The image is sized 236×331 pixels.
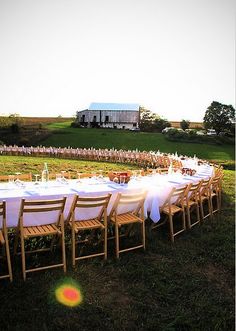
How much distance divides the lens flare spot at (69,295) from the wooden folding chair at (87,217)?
1.96 ft

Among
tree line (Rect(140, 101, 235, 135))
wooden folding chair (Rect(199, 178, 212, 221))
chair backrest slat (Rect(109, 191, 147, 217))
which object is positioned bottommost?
wooden folding chair (Rect(199, 178, 212, 221))

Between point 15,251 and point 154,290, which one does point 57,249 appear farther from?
point 154,290

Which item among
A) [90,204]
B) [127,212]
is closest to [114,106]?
[127,212]

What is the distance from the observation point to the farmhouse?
66500 millimetres

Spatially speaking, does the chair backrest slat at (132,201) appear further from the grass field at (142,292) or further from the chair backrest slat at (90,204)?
the grass field at (142,292)

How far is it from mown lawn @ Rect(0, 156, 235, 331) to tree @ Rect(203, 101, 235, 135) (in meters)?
60.2

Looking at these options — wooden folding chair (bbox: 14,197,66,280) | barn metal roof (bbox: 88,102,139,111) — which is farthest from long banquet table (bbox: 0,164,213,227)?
barn metal roof (bbox: 88,102,139,111)

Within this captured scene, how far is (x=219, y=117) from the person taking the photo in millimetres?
62656

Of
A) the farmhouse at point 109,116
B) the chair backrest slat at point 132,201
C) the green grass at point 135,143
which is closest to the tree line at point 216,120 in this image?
the farmhouse at point 109,116

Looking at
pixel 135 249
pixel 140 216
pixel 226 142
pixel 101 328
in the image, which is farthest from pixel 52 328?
pixel 226 142

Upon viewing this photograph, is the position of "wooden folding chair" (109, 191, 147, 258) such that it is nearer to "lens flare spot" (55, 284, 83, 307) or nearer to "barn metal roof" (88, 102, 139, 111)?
"lens flare spot" (55, 284, 83, 307)

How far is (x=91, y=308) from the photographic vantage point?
157 inches

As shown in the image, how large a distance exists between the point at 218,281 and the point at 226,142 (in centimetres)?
4031

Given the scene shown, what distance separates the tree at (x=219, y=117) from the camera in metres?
62.3
